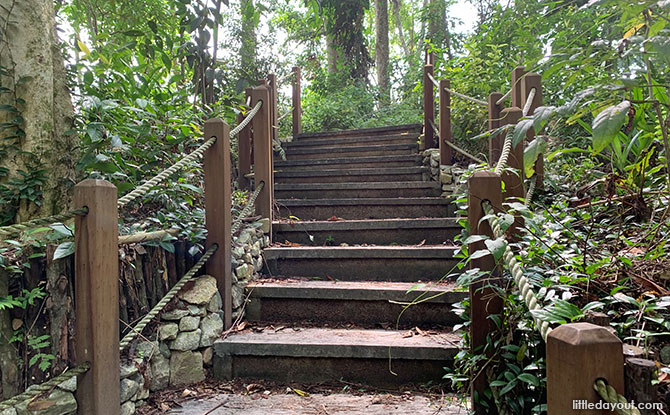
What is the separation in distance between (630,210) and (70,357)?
244cm

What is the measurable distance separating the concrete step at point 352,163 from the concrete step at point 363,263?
190 cm

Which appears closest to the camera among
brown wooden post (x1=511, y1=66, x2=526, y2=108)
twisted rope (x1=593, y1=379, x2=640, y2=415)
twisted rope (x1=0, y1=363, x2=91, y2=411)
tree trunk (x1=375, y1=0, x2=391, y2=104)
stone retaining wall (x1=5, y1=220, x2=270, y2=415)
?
twisted rope (x1=593, y1=379, x2=640, y2=415)

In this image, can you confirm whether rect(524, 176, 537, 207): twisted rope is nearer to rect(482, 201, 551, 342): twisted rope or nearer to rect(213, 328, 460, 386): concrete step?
rect(213, 328, 460, 386): concrete step

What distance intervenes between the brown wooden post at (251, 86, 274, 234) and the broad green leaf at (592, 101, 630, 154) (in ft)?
7.58

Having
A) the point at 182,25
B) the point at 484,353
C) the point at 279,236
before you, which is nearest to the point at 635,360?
the point at 484,353

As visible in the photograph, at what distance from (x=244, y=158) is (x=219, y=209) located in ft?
5.16

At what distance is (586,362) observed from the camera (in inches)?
23.5

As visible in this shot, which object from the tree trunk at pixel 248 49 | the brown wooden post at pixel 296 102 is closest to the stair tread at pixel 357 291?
the brown wooden post at pixel 296 102

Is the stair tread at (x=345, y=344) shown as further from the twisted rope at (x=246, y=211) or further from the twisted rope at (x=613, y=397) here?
the twisted rope at (x=613, y=397)

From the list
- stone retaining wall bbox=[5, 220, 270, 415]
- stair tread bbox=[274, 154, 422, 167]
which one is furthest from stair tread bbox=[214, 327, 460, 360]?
stair tread bbox=[274, 154, 422, 167]

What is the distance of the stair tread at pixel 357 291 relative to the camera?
214 cm

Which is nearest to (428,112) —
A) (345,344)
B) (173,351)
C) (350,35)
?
(345,344)

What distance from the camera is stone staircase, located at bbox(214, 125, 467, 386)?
1876 millimetres

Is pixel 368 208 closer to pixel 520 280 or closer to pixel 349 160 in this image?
pixel 349 160
